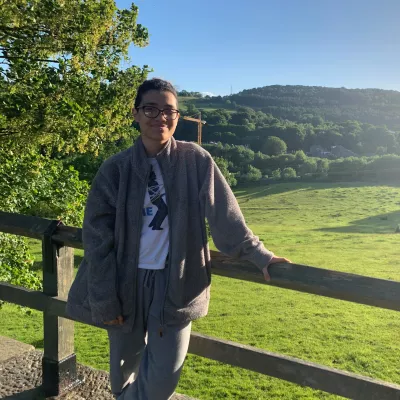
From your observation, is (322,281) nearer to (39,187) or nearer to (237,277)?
(237,277)

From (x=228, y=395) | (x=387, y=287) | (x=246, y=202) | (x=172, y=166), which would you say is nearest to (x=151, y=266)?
(x=172, y=166)

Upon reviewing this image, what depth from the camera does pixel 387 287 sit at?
168cm

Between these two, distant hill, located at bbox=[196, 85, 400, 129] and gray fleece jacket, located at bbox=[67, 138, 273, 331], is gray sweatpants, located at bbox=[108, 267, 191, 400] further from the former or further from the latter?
distant hill, located at bbox=[196, 85, 400, 129]

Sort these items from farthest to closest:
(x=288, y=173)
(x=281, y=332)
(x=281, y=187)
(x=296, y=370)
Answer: (x=288, y=173) → (x=281, y=187) → (x=281, y=332) → (x=296, y=370)

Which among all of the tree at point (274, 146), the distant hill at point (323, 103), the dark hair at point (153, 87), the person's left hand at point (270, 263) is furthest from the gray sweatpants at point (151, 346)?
the distant hill at point (323, 103)

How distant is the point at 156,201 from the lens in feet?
6.60

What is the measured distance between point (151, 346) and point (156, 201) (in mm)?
633

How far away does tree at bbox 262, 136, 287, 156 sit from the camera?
369 ft

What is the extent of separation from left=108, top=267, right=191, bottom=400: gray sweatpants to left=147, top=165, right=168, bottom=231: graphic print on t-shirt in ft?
0.68

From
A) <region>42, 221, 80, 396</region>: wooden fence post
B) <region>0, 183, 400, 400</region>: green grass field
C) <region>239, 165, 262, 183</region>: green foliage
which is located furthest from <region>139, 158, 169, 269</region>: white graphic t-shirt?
<region>239, 165, 262, 183</region>: green foliage

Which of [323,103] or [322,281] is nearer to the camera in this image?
[322,281]

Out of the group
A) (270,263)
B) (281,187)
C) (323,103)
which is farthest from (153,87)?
(323,103)

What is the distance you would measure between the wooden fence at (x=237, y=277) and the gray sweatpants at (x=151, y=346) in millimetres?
302

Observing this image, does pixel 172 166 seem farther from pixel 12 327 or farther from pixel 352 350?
pixel 12 327
